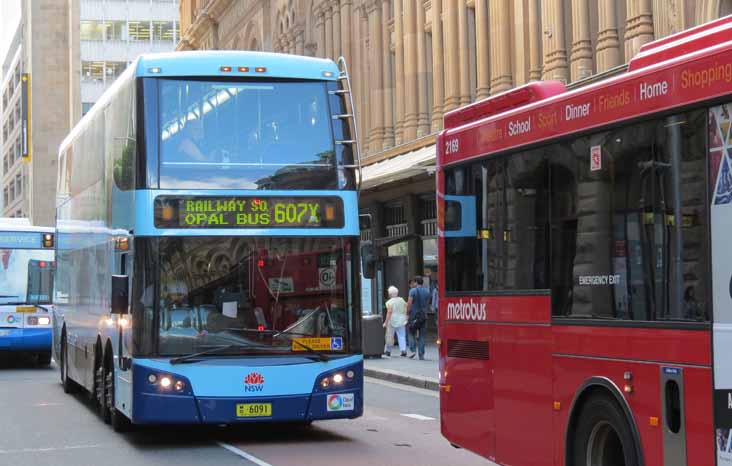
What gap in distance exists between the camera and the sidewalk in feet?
72.8

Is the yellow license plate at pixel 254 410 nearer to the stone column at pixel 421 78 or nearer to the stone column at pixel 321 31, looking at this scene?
the stone column at pixel 421 78

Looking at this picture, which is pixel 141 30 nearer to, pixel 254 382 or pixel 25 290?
pixel 25 290

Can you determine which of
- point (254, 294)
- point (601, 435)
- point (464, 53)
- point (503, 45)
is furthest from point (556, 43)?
A: point (601, 435)

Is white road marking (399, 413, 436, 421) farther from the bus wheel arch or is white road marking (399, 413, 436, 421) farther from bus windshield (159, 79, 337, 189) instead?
the bus wheel arch

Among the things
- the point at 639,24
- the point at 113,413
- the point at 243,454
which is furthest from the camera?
the point at 639,24

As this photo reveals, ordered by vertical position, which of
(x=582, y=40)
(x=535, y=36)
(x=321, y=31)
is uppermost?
(x=321, y=31)

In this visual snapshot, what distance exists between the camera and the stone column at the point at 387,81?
40062 millimetres

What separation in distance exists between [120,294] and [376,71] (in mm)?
27730

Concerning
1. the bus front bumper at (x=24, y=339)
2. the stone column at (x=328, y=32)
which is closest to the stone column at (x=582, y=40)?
the bus front bumper at (x=24, y=339)

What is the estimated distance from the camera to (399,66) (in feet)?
127

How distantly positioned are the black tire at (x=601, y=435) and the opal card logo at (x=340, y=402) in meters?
5.17

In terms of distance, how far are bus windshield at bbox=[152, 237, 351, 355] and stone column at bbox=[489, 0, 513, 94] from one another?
735 inches

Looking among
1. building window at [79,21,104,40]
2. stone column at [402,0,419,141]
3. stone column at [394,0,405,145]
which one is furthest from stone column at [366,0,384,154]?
building window at [79,21,104,40]

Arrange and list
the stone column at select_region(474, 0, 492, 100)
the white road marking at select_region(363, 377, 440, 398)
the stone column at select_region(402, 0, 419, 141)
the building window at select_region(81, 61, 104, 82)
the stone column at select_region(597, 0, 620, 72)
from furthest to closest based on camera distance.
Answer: the building window at select_region(81, 61, 104, 82) → the stone column at select_region(402, 0, 419, 141) → the stone column at select_region(474, 0, 492, 100) → the stone column at select_region(597, 0, 620, 72) → the white road marking at select_region(363, 377, 440, 398)
